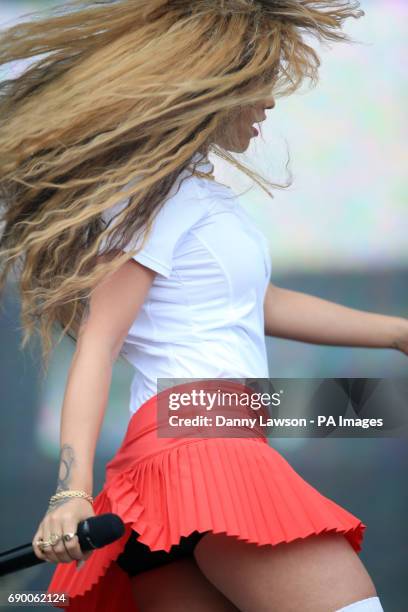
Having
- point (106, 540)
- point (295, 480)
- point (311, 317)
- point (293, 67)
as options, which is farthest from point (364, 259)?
point (106, 540)

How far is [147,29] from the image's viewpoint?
168cm

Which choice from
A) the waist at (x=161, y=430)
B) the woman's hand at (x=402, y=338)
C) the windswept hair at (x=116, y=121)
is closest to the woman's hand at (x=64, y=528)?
the waist at (x=161, y=430)

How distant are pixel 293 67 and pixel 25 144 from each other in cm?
48

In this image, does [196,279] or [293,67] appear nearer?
[196,279]

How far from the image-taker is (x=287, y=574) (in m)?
1.44

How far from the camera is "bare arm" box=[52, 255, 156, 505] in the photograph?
1456mm

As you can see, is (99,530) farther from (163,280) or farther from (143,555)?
(163,280)

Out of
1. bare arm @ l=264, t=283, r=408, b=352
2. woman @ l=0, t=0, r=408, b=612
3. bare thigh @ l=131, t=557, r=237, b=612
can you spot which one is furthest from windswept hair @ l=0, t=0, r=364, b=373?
bare thigh @ l=131, t=557, r=237, b=612

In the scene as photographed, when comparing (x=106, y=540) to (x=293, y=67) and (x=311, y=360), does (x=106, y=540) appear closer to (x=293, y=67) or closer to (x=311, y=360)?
(x=293, y=67)

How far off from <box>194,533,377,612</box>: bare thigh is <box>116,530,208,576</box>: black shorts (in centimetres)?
9

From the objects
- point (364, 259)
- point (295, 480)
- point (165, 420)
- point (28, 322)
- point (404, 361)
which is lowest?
point (404, 361)

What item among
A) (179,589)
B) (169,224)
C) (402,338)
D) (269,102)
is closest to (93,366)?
(169,224)

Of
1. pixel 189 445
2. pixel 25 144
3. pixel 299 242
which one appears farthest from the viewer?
pixel 299 242

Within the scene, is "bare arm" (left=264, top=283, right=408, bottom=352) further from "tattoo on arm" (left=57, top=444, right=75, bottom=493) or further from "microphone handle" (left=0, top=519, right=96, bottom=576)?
"microphone handle" (left=0, top=519, right=96, bottom=576)
